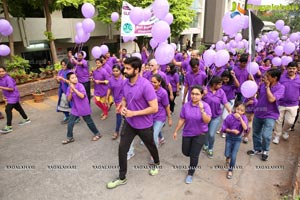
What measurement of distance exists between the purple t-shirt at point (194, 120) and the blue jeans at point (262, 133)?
1306 millimetres

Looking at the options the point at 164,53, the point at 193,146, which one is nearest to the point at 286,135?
the point at 193,146

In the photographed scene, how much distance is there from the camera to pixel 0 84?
4.70 metres

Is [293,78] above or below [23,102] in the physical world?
above

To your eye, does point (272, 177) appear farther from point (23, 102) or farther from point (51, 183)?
point (23, 102)

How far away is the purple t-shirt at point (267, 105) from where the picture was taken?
3.58 m

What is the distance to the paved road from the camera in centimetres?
316

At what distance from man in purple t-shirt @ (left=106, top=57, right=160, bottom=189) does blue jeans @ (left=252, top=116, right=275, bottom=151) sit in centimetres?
191

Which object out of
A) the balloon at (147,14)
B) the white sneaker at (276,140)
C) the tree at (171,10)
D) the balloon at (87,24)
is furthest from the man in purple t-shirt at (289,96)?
the tree at (171,10)

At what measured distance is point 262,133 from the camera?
3863mm

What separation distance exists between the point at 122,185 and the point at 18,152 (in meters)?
2.20

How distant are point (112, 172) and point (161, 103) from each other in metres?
1.32

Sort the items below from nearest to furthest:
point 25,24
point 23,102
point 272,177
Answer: point 272,177 < point 23,102 < point 25,24

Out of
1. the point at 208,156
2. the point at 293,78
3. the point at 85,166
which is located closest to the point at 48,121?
the point at 85,166

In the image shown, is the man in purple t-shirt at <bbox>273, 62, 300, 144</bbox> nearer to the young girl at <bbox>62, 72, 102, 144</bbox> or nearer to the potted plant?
the young girl at <bbox>62, 72, 102, 144</bbox>
